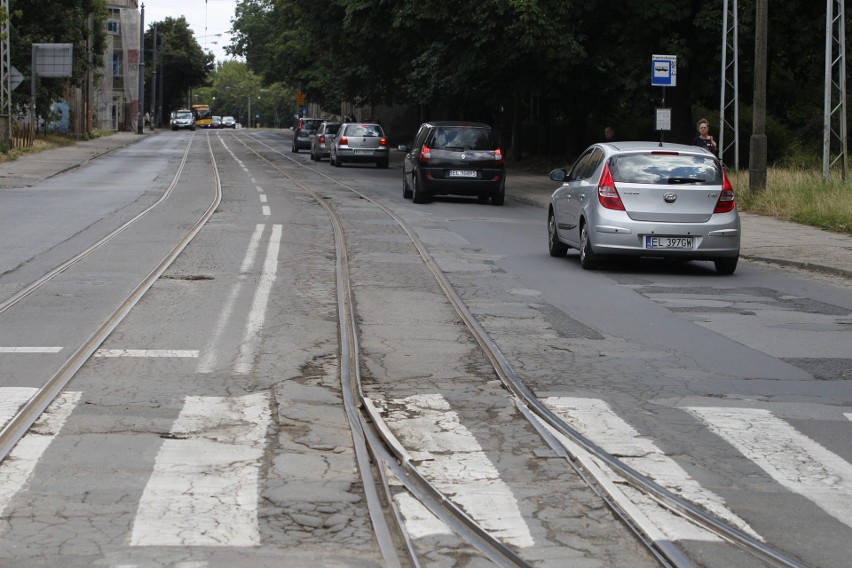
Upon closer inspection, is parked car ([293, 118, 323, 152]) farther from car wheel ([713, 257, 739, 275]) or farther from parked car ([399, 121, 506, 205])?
car wheel ([713, 257, 739, 275])

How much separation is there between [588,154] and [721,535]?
11.7 metres

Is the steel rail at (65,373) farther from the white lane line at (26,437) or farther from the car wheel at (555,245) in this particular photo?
the car wheel at (555,245)

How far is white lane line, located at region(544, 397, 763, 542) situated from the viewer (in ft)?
17.4

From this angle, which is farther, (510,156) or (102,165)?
(510,156)

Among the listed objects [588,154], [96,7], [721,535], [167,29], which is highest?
[167,29]

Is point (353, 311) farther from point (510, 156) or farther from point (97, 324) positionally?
point (510, 156)

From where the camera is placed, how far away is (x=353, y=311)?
11.4 meters

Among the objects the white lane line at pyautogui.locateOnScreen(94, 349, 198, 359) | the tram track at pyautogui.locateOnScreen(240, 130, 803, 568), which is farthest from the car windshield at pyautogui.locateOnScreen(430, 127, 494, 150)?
the white lane line at pyautogui.locateOnScreen(94, 349, 198, 359)

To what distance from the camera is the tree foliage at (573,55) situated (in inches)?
1265

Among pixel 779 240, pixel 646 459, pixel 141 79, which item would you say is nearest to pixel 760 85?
pixel 779 240

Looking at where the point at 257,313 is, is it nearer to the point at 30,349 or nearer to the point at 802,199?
the point at 30,349

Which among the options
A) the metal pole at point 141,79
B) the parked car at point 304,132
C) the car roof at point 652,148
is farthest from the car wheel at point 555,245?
the metal pole at point 141,79

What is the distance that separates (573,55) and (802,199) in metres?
11.4

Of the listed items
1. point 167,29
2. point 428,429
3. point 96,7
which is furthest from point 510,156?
point 167,29
